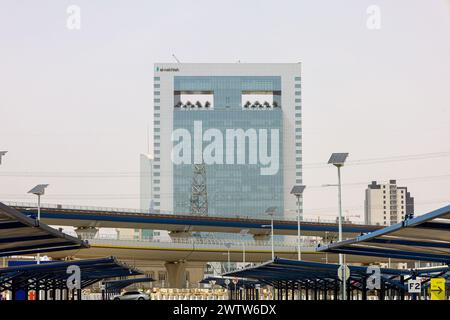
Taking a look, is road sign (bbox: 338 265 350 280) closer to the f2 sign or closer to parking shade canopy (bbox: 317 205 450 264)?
parking shade canopy (bbox: 317 205 450 264)

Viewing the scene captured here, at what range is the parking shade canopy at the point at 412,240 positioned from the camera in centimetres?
3254

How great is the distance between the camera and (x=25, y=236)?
140ft

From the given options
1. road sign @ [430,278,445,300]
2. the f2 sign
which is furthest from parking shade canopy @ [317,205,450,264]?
the f2 sign

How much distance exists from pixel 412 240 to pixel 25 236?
1820cm

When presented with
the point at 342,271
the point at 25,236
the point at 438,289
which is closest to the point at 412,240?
the point at 438,289

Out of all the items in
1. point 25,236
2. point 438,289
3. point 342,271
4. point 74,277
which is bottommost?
point 74,277

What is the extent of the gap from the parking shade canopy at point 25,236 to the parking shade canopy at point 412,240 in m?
14.5

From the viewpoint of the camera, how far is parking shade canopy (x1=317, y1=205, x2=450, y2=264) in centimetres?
3254

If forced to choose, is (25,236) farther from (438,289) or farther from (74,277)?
(74,277)

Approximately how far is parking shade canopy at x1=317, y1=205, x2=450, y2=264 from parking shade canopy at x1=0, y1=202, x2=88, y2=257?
47.7ft

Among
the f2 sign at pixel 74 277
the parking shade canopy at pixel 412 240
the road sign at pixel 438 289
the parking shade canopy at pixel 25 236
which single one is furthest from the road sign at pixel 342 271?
the f2 sign at pixel 74 277

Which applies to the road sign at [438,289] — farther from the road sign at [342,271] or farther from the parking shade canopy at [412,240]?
the road sign at [342,271]
